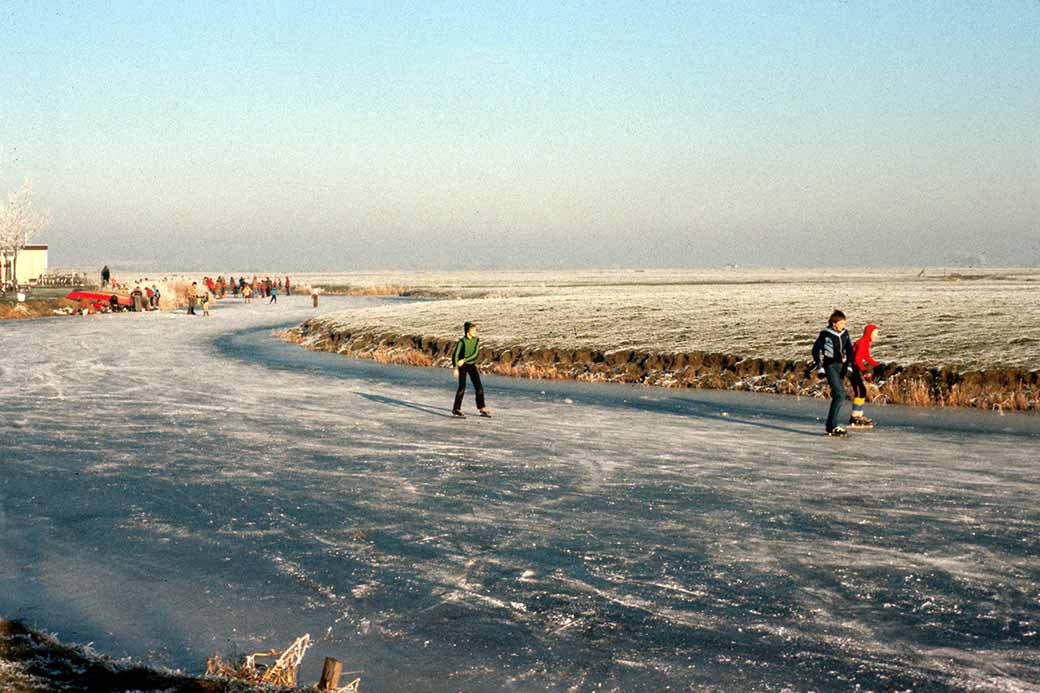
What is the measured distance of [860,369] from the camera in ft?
57.9

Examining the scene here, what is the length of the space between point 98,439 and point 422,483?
6884 mm

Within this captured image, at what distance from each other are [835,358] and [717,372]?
33.9ft

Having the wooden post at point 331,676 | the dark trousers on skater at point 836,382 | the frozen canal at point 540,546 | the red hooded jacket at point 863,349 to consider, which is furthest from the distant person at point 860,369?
the wooden post at point 331,676

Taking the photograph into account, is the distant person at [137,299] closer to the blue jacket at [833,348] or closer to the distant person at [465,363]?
the distant person at [465,363]

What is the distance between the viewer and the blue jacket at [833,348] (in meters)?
17.0

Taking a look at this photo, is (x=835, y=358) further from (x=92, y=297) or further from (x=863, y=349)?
(x=92, y=297)

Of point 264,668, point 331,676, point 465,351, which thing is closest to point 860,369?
point 465,351

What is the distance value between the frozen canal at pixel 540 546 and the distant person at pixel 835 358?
80cm

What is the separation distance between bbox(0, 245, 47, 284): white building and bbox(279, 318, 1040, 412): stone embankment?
74716mm

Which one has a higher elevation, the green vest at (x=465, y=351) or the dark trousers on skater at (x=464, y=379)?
the green vest at (x=465, y=351)

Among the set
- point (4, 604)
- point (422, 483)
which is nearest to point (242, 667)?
point (4, 604)

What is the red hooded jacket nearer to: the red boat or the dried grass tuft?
the dried grass tuft

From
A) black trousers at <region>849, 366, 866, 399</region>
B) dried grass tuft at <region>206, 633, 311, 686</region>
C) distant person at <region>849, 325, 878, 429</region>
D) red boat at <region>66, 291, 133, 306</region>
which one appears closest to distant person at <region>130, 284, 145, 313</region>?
red boat at <region>66, 291, 133, 306</region>

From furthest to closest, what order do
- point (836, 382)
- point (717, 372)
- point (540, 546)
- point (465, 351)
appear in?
point (717, 372) → point (465, 351) → point (836, 382) → point (540, 546)
